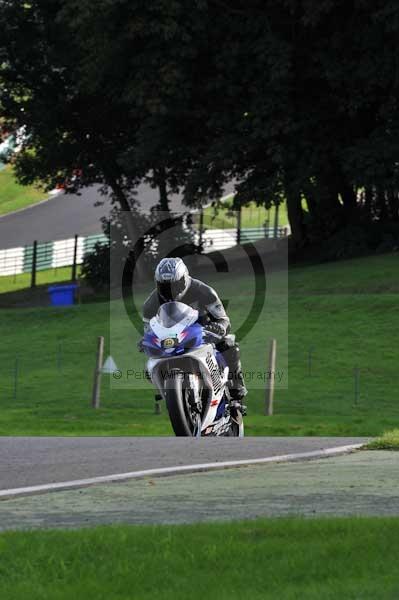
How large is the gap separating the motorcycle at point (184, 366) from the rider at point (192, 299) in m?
0.17

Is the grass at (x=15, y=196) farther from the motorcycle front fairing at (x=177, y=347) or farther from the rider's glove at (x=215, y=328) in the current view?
the motorcycle front fairing at (x=177, y=347)

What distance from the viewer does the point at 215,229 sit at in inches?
2886

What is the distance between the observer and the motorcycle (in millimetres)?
15836

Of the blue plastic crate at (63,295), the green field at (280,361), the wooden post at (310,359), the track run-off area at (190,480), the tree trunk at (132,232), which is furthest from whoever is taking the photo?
the tree trunk at (132,232)

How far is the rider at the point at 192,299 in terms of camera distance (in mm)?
16156

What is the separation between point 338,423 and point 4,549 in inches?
649

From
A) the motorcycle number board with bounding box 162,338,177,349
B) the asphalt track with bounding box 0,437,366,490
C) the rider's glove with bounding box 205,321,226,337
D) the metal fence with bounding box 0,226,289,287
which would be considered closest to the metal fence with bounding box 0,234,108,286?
the metal fence with bounding box 0,226,289,287

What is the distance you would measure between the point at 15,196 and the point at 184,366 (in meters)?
76.0

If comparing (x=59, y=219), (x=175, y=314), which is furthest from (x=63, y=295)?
(x=175, y=314)

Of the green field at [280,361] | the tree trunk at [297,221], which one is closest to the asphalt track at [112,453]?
the green field at [280,361]

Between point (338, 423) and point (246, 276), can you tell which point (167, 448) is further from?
point (246, 276)

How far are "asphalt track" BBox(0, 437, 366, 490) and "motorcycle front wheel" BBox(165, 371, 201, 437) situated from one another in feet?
1.47

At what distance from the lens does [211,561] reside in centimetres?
752

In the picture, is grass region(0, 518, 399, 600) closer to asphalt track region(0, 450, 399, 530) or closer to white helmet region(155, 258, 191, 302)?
asphalt track region(0, 450, 399, 530)
